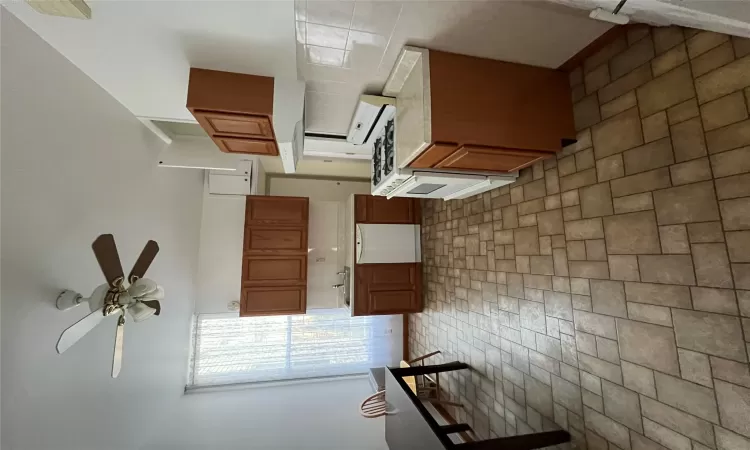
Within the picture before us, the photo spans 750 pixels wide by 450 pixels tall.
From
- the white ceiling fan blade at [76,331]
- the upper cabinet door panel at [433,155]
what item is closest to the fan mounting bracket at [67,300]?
the white ceiling fan blade at [76,331]

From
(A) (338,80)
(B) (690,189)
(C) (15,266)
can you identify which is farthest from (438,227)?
(C) (15,266)

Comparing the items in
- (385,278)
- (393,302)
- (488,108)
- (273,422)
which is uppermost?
(488,108)

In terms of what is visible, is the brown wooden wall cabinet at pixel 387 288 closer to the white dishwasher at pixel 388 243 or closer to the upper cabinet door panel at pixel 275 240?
the white dishwasher at pixel 388 243

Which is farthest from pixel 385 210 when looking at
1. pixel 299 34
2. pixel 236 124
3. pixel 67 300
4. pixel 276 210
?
pixel 67 300

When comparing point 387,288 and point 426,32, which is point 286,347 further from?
point 426,32

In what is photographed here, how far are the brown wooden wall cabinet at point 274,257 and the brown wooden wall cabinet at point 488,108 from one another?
7.36 feet

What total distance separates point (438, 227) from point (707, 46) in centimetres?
223

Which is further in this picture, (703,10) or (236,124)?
(236,124)

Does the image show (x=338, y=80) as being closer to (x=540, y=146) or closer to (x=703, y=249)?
(x=540, y=146)

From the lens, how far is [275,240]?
134 inches

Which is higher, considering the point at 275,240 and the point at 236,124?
the point at 236,124

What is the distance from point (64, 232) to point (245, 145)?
Result: 107 centimetres

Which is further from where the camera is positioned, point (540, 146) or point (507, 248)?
point (507, 248)

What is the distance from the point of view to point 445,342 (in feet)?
9.60
